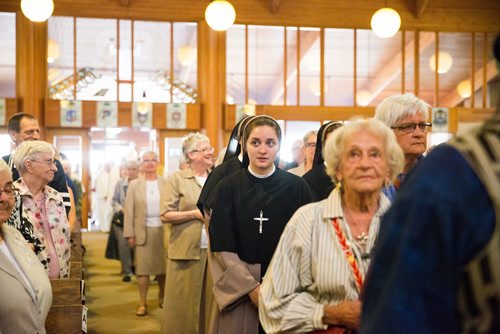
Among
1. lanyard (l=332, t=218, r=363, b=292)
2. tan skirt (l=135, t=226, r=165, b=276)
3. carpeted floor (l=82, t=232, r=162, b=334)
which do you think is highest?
lanyard (l=332, t=218, r=363, b=292)

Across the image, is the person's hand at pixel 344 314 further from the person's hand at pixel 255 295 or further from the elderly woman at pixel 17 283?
the elderly woman at pixel 17 283

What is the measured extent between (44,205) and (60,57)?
29.8 ft

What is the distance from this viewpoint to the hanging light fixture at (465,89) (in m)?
13.5

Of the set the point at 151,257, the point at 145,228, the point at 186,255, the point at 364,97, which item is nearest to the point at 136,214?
the point at 145,228

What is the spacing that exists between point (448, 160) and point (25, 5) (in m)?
8.18

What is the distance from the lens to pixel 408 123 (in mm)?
3127

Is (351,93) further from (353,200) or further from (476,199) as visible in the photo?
(476,199)

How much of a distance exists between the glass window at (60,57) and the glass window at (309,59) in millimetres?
4131

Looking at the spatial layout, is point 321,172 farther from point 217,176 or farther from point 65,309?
point 65,309

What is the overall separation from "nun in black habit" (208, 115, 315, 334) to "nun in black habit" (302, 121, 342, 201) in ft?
1.33

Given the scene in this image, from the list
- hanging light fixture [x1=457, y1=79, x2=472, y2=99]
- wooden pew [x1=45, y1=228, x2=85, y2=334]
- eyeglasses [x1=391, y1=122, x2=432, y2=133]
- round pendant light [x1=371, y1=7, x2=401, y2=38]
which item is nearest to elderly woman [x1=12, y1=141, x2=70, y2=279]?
wooden pew [x1=45, y1=228, x2=85, y2=334]

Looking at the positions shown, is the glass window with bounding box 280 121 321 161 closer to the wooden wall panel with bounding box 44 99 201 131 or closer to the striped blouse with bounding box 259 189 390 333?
the wooden wall panel with bounding box 44 99 201 131

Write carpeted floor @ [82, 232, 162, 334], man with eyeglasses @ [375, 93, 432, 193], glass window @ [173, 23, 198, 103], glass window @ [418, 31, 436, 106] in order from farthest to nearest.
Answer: glass window @ [418, 31, 436, 106] → glass window @ [173, 23, 198, 103] → carpeted floor @ [82, 232, 162, 334] → man with eyeglasses @ [375, 93, 432, 193]

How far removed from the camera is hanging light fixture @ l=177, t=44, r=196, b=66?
13211 millimetres
